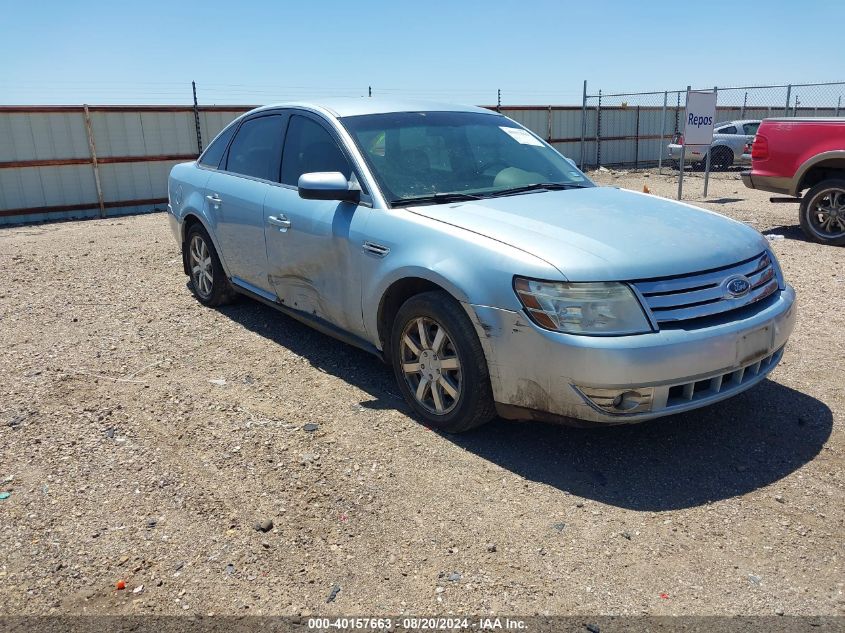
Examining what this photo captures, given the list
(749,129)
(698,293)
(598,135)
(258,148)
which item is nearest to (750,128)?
(749,129)

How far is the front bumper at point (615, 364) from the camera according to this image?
3.09 meters

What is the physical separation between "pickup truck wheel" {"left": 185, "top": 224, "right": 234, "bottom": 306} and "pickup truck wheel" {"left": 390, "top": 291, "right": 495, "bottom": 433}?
8.57 ft

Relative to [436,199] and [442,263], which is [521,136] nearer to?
[436,199]

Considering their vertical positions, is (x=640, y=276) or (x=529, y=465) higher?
(x=640, y=276)

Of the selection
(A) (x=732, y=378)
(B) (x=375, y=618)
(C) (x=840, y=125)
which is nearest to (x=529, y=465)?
(A) (x=732, y=378)

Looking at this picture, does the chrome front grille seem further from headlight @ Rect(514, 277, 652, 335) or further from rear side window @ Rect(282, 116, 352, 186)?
rear side window @ Rect(282, 116, 352, 186)

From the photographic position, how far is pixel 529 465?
A: 3.52m

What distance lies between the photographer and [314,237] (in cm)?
443

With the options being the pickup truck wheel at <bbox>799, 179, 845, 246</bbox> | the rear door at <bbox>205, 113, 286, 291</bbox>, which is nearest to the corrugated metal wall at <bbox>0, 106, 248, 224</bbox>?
the rear door at <bbox>205, 113, 286, 291</bbox>

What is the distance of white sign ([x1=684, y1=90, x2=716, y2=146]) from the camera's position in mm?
13742

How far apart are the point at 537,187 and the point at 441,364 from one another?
4.71ft

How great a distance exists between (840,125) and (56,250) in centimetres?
1029

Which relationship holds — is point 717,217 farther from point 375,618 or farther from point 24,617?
point 24,617

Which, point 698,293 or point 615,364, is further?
point 698,293
